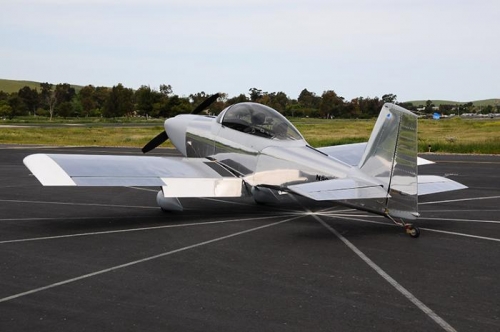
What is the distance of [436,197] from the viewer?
50.3 ft

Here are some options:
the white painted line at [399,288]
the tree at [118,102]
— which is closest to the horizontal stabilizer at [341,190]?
the white painted line at [399,288]

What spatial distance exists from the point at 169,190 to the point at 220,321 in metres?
5.77

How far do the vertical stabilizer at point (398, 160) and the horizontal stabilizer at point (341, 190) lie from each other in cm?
22

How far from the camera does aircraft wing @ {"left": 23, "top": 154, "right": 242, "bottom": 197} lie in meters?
10.4

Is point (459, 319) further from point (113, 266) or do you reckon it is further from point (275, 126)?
point (275, 126)

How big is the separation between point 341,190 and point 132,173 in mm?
4523

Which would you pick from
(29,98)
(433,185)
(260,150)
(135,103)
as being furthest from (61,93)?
(433,185)

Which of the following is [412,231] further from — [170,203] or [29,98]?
[29,98]

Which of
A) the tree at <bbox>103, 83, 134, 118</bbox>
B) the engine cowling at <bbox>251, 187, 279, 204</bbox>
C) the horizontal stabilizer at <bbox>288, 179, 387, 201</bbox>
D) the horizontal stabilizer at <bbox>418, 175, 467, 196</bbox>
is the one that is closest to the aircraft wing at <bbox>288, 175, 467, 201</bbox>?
the horizontal stabilizer at <bbox>288, 179, 387, 201</bbox>

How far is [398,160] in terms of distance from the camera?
9.30 meters

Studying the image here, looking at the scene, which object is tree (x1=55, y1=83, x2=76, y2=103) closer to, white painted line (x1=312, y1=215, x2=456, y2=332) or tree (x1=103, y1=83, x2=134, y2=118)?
tree (x1=103, y1=83, x2=134, y2=118)

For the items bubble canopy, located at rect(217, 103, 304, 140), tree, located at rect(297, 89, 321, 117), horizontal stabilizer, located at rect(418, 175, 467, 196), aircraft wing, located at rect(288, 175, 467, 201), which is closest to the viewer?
aircraft wing, located at rect(288, 175, 467, 201)

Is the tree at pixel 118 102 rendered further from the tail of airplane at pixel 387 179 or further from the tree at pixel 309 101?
the tail of airplane at pixel 387 179

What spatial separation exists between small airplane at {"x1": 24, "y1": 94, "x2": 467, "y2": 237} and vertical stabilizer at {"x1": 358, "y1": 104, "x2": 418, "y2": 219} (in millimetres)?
16
